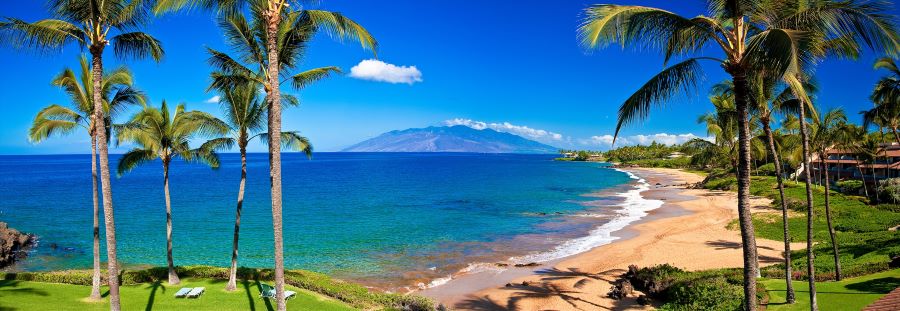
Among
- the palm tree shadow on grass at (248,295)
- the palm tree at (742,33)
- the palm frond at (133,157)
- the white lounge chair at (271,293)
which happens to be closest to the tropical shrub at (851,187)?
the palm tree at (742,33)

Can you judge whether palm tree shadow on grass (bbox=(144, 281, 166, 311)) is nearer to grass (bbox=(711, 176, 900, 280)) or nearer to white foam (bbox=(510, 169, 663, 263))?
white foam (bbox=(510, 169, 663, 263))

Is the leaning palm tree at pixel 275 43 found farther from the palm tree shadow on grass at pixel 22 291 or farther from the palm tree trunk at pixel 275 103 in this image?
the palm tree shadow on grass at pixel 22 291

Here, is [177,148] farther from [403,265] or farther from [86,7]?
[403,265]

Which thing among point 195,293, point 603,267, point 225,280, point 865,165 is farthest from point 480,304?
point 865,165

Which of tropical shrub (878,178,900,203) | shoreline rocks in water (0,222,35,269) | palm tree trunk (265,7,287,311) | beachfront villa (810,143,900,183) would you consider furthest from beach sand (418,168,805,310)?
shoreline rocks in water (0,222,35,269)

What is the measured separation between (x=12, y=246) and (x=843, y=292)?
45329 millimetres

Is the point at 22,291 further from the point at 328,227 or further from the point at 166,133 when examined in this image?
the point at 328,227

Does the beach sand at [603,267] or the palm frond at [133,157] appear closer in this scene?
the palm frond at [133,157]

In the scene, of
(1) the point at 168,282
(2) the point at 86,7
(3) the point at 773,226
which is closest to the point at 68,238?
(1) the point at 168,282

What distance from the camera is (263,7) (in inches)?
382

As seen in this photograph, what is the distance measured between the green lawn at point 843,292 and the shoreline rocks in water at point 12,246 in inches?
1597

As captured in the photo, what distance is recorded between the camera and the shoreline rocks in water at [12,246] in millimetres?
29047

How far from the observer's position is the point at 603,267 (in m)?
26.4

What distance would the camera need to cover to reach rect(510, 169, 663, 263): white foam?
100 feet
